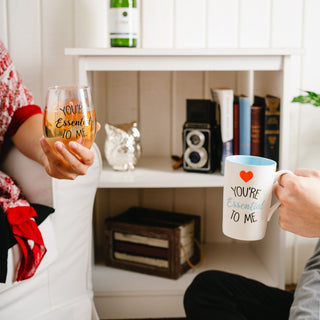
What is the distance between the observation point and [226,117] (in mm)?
1593

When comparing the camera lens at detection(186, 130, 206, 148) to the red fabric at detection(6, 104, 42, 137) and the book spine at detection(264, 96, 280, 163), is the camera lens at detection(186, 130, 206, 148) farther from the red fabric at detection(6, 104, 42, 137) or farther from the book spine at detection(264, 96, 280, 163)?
the red fabric at detection(6, 104, 42, 137)

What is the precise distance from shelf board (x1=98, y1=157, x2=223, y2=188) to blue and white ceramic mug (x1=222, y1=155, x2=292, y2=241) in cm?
73

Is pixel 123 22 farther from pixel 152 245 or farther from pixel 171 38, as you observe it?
pixel 152 245

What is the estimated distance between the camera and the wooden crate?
169 cm

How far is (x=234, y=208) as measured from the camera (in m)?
0.82

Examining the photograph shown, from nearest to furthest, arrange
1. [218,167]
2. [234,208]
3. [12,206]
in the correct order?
[234,208] < [12,206] < [218,167]

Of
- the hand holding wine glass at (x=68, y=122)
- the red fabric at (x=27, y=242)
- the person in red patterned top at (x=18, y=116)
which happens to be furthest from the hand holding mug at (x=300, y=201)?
the person in red patterned top at (x=18, y=116)

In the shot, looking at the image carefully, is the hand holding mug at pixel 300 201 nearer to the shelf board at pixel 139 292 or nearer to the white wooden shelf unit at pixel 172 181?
the white wooden shelf unit at pixel 172 181

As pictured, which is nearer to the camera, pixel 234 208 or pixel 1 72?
pixel 234 208

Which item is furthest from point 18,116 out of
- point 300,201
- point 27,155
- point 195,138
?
point 300,201

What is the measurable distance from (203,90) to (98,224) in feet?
2.36

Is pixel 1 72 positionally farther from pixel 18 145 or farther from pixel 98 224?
pixel 98 224

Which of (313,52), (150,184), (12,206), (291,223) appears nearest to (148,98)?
(150,184)

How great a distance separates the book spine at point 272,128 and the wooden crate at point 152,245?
0.41 meters
